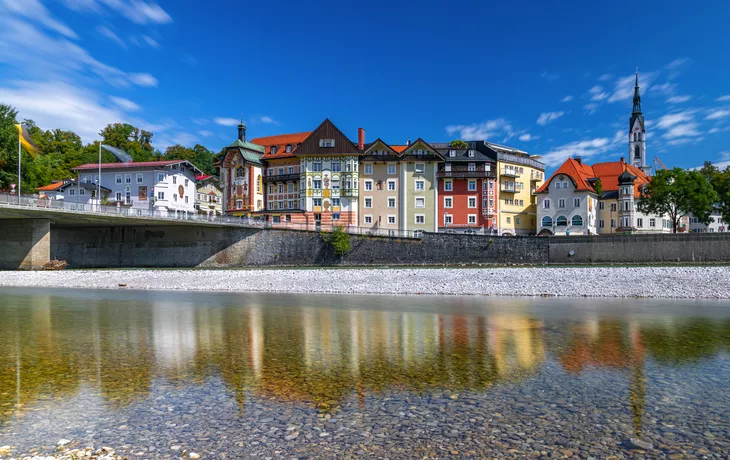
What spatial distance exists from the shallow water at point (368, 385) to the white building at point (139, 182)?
5672cm

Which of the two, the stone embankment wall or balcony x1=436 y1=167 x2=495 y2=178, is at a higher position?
balcony x1=436 y1=167 x2=495 y2=178

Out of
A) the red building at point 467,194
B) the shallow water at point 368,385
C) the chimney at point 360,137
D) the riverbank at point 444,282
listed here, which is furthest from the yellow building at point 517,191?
the shallow water at point 368,385

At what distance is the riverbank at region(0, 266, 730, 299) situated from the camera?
28.9m

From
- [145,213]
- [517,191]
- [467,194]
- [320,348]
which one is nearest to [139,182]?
[145,213]

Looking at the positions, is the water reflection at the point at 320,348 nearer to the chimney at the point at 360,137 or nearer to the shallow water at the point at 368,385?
the shallow water at the point at 368,385

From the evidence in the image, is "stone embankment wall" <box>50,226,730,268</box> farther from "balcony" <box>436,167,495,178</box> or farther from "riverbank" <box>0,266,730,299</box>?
"balcony" <box>436,167,495,178</box>

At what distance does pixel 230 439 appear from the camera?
21.8 ft

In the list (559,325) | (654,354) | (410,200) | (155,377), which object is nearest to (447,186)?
(410,200)

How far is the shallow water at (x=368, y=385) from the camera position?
6.64 m

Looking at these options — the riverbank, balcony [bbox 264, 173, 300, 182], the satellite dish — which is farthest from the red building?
the satellite dish

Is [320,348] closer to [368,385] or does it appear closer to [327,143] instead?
[368,385]

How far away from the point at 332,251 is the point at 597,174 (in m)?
50.3

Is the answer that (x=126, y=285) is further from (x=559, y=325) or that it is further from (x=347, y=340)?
(x=559, y=325)

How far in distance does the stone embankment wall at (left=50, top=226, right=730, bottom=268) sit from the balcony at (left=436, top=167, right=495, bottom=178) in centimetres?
1789
